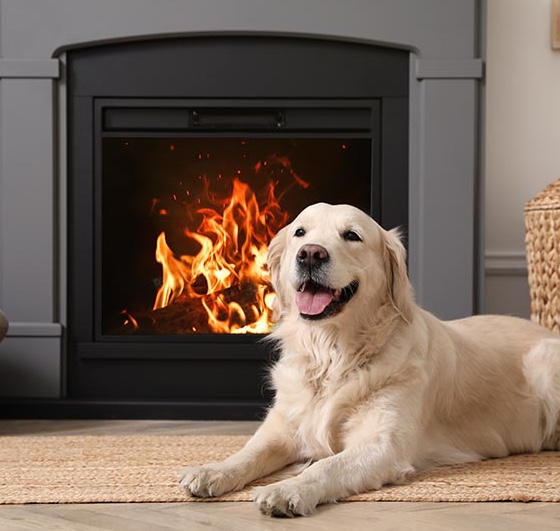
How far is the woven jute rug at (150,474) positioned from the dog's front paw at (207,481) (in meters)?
0.02

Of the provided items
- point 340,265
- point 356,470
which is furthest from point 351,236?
point 356,470

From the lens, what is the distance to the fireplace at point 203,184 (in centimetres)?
334

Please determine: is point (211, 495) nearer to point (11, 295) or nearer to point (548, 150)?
point (11, 295)

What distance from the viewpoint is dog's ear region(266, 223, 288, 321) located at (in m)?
2.34

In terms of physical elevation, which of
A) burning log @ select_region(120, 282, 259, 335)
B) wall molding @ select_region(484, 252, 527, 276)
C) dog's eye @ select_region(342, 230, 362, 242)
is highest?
dog's eye @ select_region(342, 230, 362, 242)

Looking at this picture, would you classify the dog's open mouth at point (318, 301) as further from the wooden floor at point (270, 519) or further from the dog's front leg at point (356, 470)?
the wooden floor at point (270, 519)

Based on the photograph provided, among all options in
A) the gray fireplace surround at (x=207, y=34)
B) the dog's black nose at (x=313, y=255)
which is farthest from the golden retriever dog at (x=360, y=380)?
the gray fireplace surround at (x=207, y=34)

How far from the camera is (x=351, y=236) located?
7.17ft

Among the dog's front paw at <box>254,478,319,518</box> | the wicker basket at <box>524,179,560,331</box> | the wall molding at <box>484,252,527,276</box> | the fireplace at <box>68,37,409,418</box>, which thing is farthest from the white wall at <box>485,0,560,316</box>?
the dog's front paw at <box>254,478,319,518</box>

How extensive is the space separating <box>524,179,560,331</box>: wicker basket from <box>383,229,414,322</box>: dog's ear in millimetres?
1073

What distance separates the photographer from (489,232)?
11.8 ft

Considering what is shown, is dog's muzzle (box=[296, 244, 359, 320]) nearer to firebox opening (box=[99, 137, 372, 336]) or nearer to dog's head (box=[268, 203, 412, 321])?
dog's head (box=[268, 203, 412, 321])

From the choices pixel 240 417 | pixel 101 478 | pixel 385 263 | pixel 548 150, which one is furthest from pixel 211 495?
pixel 548 150

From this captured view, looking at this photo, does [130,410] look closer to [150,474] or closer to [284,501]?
[150,474]
